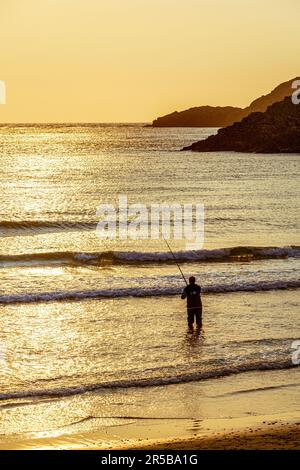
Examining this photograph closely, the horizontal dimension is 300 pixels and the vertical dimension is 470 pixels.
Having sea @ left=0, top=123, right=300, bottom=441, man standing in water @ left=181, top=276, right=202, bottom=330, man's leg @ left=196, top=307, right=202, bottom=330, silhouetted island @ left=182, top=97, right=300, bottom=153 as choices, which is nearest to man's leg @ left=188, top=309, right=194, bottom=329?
man standing in water @ left=181, top=276, right=202, bottom=330

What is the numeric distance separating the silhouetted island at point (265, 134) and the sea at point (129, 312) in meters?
55.9

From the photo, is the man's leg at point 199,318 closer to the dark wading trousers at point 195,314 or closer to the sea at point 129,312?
the dark wading trousers at point 195,314

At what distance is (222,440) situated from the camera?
39.8ft

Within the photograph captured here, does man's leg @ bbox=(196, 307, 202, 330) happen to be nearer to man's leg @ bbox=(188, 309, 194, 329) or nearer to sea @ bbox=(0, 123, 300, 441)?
man's leg @ bbox=(188, 309, 194, 329)

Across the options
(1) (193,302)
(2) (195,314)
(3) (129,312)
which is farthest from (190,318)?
(3) (129,312)

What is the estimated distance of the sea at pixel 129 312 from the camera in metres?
15.4

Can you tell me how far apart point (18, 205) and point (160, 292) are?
80.8 ft

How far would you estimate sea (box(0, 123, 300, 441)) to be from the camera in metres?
15.4

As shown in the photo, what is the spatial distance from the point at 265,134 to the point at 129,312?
91.9 meters

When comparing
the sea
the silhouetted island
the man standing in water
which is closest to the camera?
the sea

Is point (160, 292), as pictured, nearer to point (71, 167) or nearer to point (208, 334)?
point (208, 334)

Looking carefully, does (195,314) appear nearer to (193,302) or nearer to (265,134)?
(193,302)

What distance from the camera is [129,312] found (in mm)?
22359

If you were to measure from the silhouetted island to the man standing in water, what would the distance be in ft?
279
